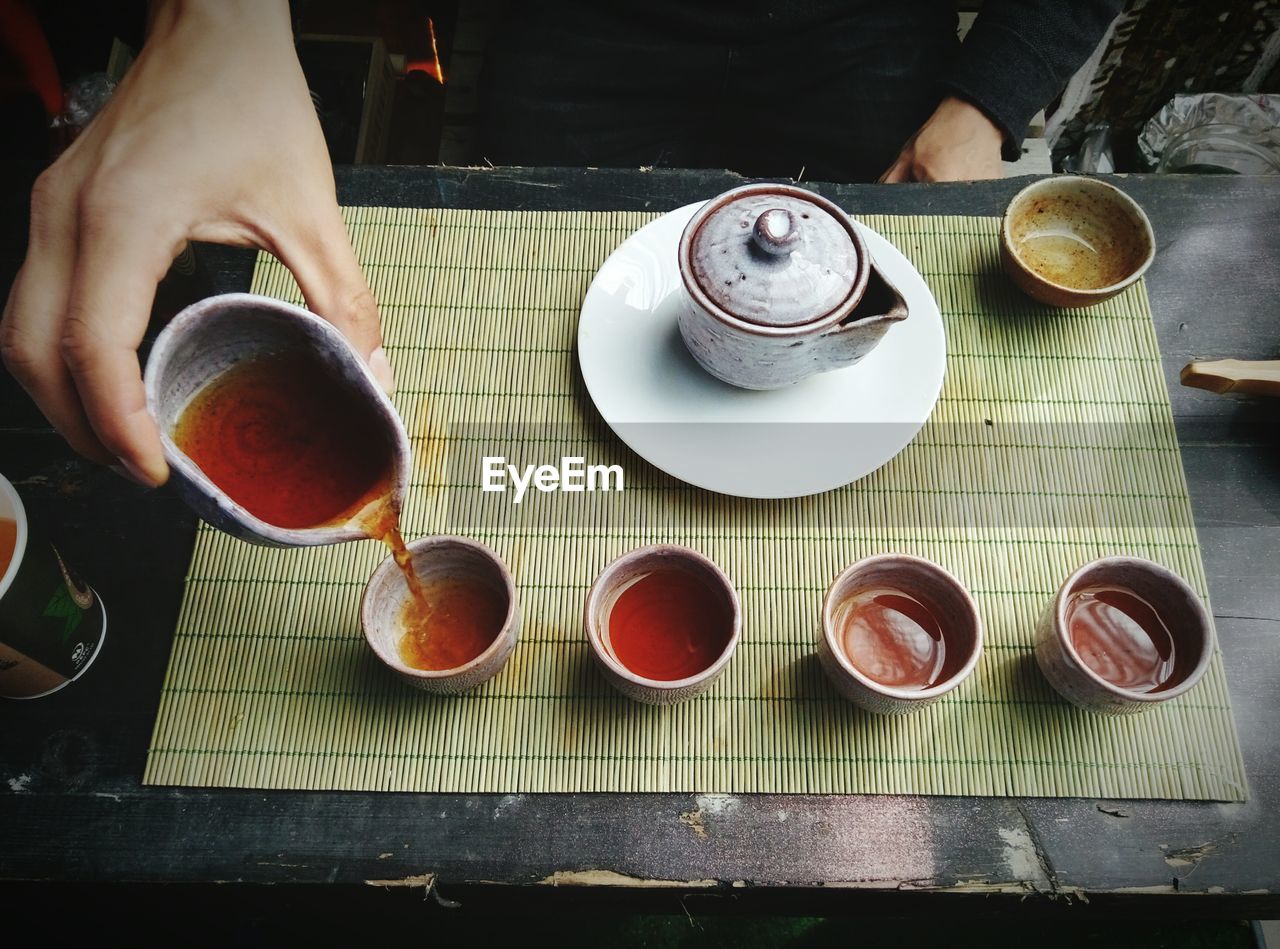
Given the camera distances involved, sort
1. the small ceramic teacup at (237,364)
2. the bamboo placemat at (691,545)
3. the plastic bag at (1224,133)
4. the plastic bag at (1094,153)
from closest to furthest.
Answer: the small ceramic teacup at (237,364)
the bamboo placemat at (691,545)
the plastic bag at (1224,133)
the plastic bag at (1094,153)

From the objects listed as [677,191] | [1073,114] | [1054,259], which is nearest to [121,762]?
[677,191]

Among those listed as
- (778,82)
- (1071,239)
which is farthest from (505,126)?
(1071,239)

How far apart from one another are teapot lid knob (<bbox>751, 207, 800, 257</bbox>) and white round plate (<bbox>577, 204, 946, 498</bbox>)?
263 mm

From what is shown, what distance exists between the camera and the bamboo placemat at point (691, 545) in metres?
1.11

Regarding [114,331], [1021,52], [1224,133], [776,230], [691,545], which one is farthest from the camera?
[1224,133]

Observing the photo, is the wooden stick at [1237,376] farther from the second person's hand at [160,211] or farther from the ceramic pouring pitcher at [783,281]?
the second person's hand at [160,211]

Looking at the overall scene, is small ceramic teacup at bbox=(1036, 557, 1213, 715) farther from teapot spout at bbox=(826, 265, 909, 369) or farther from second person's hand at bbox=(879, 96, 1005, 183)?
second person's hand at bbox=(879, 96, 1005, 183)

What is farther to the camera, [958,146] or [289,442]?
[958,146]

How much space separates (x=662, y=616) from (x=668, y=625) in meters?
0.01

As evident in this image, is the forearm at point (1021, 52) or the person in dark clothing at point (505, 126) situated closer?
the person in dark clothing at point (505, 126)

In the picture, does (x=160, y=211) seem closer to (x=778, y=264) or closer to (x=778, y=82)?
(x=778, y=264)

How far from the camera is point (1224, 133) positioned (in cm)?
218

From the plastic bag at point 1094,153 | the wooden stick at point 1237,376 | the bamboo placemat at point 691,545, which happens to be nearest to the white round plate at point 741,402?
the bamboo placemat at point 691,545

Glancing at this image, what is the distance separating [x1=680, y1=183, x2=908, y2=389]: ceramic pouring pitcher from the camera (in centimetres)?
103
